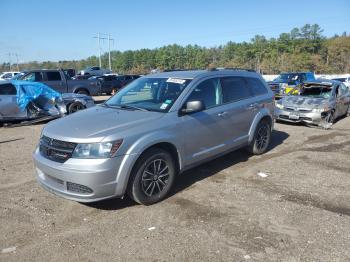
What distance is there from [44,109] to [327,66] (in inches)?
3030

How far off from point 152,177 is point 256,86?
3.46 metres

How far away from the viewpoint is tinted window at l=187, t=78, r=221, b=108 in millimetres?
5414

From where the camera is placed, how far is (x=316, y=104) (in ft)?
36.2

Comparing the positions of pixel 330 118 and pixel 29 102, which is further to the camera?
pixel 29 102

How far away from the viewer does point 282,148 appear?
7969mm

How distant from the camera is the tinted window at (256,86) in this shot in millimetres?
6881

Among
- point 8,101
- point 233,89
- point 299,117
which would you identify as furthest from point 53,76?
point 233,89

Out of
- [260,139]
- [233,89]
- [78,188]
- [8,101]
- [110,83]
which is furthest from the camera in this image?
[110,83]

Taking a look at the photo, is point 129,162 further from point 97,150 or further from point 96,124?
point 96,124

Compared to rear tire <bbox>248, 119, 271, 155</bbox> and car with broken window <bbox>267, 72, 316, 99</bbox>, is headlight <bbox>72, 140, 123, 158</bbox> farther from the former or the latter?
car with broken window <bbox>267, 72, 316, 99</bbox>

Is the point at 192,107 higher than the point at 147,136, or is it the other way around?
the point at 192,107

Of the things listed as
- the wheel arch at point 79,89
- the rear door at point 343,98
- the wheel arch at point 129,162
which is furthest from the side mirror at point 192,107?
the wheel arch at point 79,89

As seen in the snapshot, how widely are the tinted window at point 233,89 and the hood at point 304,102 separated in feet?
17.2


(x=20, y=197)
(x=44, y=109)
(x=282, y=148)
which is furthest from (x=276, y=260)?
(x=44, y=109)
